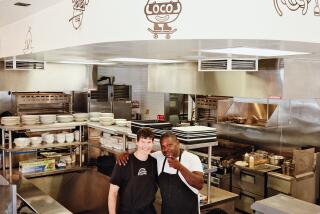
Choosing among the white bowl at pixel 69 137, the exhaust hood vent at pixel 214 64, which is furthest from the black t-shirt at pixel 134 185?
the white bowl at pixel 69 137

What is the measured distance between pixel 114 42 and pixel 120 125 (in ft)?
8.77

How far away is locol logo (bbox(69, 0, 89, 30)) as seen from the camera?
8.00 ft

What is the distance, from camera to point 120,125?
15.8ft

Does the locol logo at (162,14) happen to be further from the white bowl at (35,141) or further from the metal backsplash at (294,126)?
the metal backsplash at (294,126)

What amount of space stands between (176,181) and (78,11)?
5.44 ft

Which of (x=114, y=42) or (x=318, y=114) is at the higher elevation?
(x=114, y=42)

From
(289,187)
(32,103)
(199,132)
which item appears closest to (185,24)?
(199,132)

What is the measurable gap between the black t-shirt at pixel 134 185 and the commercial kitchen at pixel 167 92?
54cm

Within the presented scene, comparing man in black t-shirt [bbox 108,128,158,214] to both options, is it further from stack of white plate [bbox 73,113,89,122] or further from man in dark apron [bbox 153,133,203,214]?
stack of white plate [bbox 73,113,89,122]

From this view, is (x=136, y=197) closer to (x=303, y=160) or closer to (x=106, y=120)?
(x=106, y=120)

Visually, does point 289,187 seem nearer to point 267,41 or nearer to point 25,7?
point 267,41

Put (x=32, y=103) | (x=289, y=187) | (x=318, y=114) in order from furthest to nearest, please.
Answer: (x=32, y=103)
(x=318, y=114)
(x=289, y=187)

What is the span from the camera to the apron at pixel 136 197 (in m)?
3.00

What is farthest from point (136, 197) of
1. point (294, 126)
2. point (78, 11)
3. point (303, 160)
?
point (294, 126)
